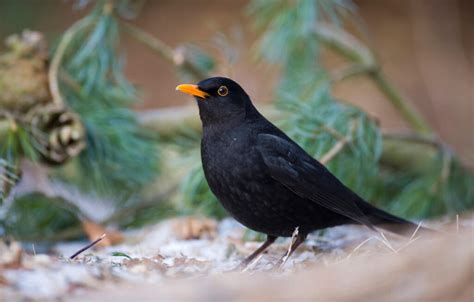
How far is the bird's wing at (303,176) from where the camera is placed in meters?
3.18

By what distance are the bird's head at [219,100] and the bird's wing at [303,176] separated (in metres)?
0.21

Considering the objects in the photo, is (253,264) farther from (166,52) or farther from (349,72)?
(349,72)

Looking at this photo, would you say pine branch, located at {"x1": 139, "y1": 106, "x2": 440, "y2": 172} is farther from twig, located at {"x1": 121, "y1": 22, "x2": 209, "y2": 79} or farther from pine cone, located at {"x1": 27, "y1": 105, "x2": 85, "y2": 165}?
pine cone, located at {"x1": 27, "y1": 105, "x2": 85, "y2": 165}

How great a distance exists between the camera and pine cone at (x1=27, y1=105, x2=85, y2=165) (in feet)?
13.0

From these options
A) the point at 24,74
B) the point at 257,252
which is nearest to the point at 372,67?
the point at 257,252

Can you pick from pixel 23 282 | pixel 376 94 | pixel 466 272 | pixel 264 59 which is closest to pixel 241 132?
pixel 23 282

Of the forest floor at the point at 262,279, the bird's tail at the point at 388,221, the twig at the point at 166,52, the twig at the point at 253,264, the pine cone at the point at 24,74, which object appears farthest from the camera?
the twig at the point at 166,52

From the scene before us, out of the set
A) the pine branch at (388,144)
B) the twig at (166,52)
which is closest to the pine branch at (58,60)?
the twig at (166,52)

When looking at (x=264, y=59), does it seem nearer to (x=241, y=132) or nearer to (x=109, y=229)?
(x=109, y=229)

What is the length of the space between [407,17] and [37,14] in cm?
456

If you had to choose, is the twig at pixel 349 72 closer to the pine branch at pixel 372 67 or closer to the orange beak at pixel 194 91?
the pine branch at pixel 372 67

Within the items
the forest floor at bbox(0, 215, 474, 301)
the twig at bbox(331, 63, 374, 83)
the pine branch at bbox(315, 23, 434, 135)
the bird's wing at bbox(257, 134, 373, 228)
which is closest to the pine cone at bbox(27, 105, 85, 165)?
the bird's wing at bbox(257, 134, 373, 228)

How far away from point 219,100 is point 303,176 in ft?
1.80

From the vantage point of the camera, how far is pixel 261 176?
123 inches
